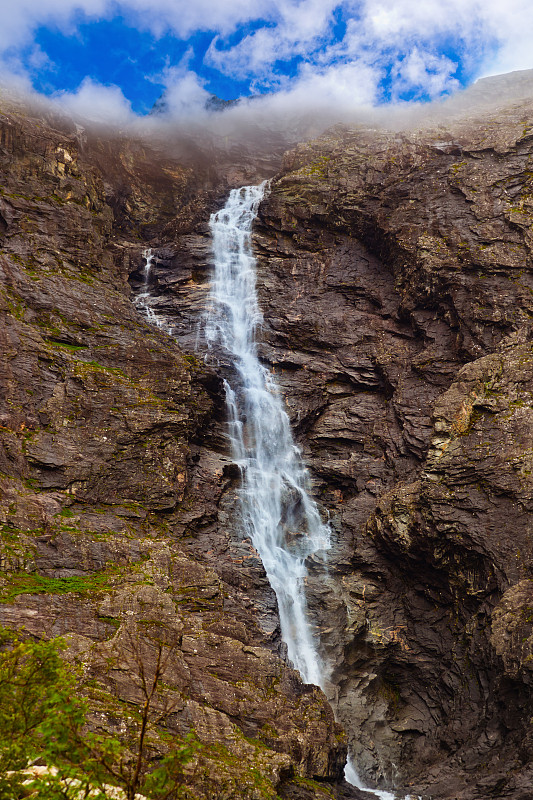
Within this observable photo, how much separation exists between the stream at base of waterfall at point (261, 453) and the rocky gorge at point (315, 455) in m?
0.75

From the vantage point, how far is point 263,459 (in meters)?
31.4

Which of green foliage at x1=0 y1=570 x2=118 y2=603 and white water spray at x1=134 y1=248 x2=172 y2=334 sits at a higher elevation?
white water spray at x1=134 y1=248 x2=172 y2=334

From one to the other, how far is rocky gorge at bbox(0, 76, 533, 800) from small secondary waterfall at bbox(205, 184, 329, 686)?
83cm

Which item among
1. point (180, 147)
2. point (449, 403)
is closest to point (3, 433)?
point (449, 403)

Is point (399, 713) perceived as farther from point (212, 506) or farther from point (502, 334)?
point (502, 334)

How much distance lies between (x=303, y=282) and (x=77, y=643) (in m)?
28.8

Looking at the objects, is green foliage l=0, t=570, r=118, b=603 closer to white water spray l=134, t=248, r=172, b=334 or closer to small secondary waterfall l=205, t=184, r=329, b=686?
small secondary waterfall l=205, t=184, r=329, b=686

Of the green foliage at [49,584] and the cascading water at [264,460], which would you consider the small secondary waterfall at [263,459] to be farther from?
the green foliage at [49,584]

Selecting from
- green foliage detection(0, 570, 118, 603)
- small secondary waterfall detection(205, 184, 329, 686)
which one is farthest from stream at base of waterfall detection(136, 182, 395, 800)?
green foliage detection(0, 570, 118, 603)

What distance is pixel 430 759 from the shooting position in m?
23.0

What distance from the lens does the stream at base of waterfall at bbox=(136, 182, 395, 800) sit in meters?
25.9

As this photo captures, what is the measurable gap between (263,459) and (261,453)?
1.27 ft

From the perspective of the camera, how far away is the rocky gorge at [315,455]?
1817 cm

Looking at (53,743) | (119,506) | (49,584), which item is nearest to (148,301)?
(119,506)
